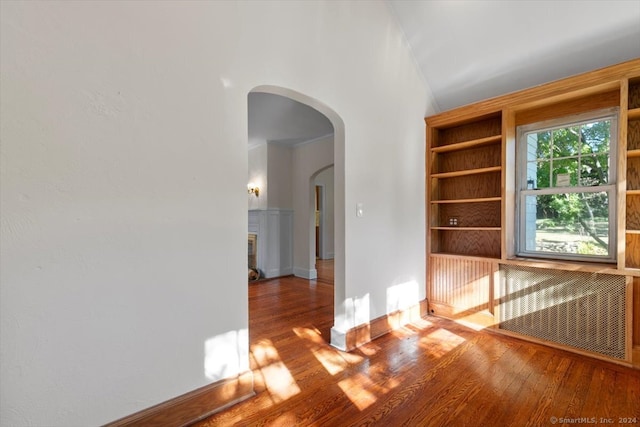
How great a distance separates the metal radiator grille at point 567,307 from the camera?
234cm

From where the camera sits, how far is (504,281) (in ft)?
9.61

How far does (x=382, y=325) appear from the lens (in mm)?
2869

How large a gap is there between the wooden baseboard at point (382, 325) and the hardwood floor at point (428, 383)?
0.08m

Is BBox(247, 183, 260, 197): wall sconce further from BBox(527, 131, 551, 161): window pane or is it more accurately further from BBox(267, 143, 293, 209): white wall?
BBox(527, 131, 551, 161): window pane

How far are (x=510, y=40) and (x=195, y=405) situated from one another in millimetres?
3830

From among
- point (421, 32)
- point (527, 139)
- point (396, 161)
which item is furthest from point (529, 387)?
point (421, 32)

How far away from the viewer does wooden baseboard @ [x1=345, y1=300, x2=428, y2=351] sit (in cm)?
258

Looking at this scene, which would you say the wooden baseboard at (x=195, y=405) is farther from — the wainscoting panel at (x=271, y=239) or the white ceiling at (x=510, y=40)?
the wainscoting panel at (x=271, y=239)

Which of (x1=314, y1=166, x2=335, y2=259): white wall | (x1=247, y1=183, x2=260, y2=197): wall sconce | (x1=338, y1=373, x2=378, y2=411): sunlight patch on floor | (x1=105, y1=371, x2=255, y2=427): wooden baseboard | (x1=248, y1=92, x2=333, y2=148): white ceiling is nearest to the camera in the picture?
(x1=105, y1=371, x2=255, y2=427): wooden baseboard

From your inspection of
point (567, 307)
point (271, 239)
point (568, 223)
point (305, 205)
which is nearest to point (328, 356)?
point (567, 307)

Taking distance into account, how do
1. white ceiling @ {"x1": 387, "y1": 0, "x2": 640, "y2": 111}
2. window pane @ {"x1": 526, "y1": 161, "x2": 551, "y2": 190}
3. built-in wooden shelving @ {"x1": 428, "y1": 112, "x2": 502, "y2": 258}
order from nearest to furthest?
white ceiling @ {"x1": 387, "y1": 0, "x2": 640, "y2": 111} → window pane @ {"x1": 526, "y1": 161, "x2": 551, "y2": 190} → built-in wooden shelving @ {"x1": 428, "y1": 112, "x2": 502, "y2": 258}

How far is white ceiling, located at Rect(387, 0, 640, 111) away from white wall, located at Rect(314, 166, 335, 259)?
5.08m

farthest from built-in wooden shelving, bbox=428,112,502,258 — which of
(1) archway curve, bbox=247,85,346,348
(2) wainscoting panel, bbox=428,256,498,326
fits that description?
(1) archway curve, bbox=247,85,346,348

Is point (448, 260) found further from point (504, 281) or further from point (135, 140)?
point (135, 140)
